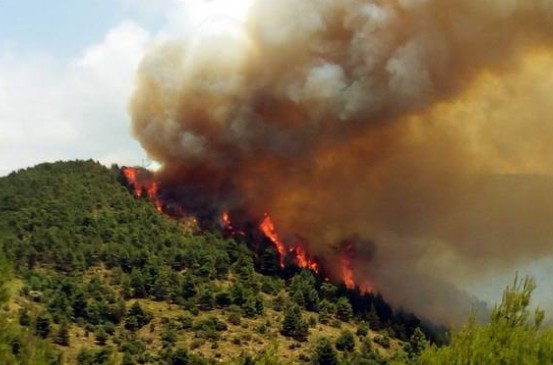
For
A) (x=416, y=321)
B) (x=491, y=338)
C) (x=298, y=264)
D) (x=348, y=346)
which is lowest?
(x=491, y=338)

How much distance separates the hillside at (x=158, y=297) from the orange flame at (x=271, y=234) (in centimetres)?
511

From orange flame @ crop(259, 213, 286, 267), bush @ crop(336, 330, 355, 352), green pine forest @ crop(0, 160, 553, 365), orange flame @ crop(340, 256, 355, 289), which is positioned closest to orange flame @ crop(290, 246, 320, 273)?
orange flame @ crop(259, 213, 286, 267)

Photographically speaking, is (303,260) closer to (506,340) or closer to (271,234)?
(271,234)

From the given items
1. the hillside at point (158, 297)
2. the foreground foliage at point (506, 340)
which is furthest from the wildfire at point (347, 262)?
the foreground foliage at point (506, 340)

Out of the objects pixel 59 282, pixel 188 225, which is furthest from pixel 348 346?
pixel 188 225

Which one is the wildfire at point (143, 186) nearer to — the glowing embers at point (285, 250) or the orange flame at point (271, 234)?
the orange flame at point (271, 234)

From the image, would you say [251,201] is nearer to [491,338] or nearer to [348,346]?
[348,346]

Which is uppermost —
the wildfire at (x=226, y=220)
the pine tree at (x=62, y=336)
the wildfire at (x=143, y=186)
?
the wildfire at (x=143, y=186)

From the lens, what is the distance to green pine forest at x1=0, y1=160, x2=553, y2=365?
8494 centimetres

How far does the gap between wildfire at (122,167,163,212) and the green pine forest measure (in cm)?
240

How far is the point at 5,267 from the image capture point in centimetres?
4222

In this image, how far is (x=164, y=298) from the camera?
A: 3969 inches

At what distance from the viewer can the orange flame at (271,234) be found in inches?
4834

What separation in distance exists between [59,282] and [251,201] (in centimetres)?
3760
